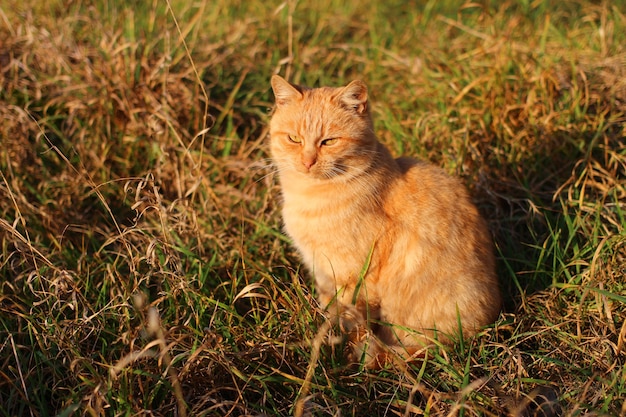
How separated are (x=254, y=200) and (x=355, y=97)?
43.7 inches

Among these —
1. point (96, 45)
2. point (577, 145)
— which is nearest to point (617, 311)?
point (577, 145)

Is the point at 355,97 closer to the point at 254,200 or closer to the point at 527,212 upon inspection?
the point at 254,200

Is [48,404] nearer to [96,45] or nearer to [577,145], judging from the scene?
[96,45]

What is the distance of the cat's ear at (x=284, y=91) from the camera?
2696 mm

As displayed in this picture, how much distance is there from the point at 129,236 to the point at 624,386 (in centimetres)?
249

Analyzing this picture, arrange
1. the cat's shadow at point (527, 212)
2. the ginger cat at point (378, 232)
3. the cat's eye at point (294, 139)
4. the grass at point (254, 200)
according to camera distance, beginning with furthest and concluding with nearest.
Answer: the cat's shadow at point (527, 212) → the cat's eye at point (294, 139) → the ginger cat at point (378, 232) → the grass at point (254, 200)

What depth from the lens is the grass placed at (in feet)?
7.23

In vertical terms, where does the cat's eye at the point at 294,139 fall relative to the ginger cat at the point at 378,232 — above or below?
above

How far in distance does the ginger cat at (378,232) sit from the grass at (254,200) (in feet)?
0.60

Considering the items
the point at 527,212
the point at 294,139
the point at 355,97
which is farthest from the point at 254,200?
the point at 527,212

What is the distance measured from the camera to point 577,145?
338cm

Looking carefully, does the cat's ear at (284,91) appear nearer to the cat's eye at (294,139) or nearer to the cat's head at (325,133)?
the cat's head at (325,133)

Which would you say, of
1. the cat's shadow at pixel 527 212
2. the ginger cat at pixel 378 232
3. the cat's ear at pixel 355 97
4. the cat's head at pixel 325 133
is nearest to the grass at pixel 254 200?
the cat's shadow at pixel 527 212

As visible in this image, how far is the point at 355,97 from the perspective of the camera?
265 cm
